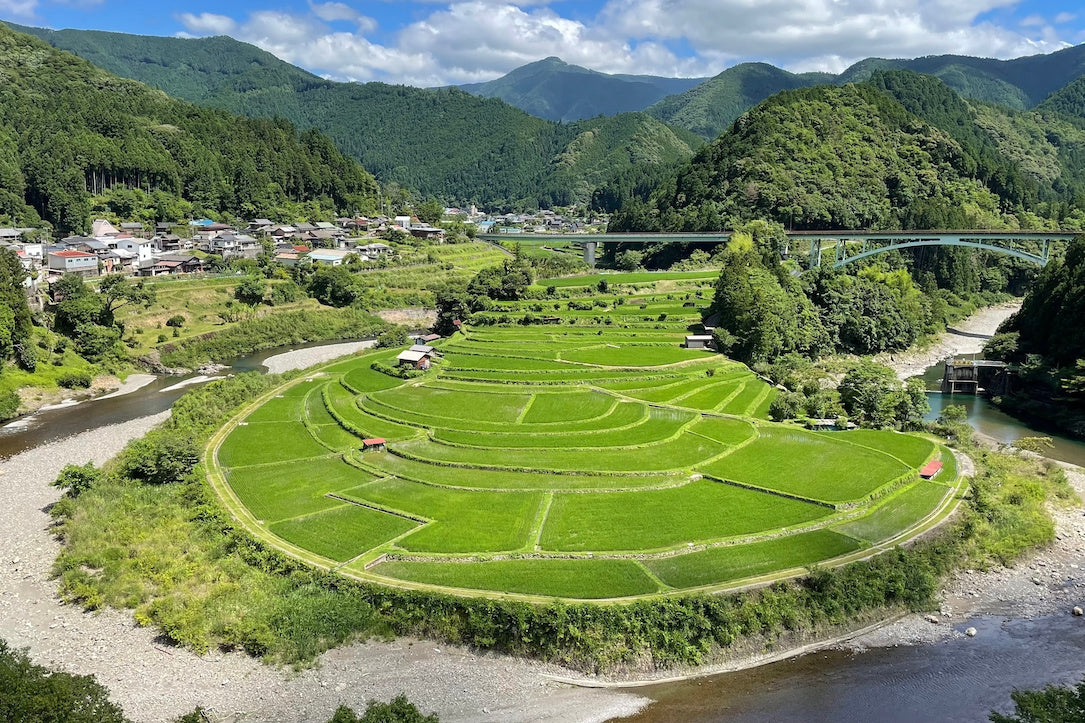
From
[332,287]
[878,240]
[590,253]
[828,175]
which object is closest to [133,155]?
[332,287]

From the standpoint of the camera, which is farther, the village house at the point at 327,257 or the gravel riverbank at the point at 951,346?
the village house at the point at 327,257

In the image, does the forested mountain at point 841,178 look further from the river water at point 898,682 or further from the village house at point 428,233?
the river water at point 898,682

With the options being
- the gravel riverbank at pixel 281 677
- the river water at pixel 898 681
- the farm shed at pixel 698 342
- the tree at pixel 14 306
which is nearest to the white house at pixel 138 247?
the tree at pixel 14 306

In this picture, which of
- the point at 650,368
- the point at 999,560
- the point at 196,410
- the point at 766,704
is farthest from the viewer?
the point at 650,368

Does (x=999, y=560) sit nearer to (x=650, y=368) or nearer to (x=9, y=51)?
(x=650, y=368)

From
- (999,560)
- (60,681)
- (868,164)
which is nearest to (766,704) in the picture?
(999,560)

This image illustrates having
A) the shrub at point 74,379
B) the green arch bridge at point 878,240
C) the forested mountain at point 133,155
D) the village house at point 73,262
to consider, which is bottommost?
the shrub at point 74,379
